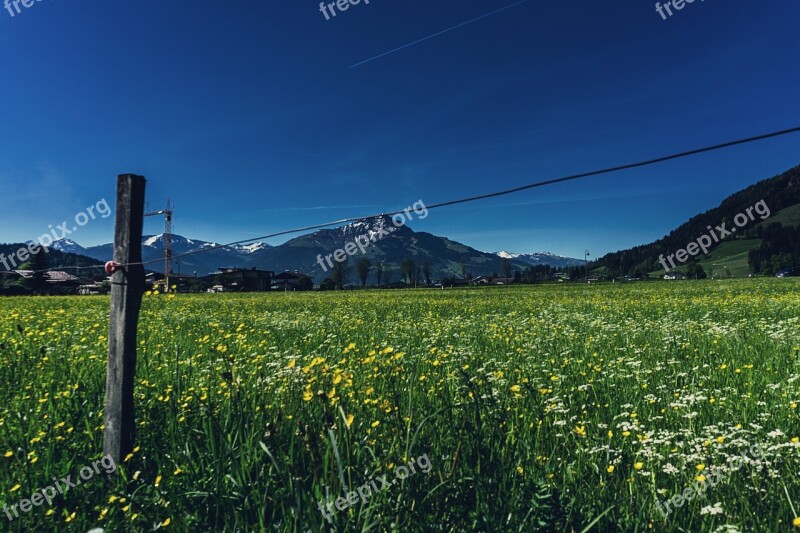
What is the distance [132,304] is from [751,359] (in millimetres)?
8574

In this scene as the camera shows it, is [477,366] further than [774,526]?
Yes

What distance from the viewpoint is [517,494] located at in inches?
98.6

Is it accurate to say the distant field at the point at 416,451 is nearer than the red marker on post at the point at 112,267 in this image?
Yes

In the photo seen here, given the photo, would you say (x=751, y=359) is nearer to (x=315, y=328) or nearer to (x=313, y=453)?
(x=313, y=453)

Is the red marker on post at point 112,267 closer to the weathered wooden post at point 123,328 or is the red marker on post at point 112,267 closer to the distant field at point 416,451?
the weathered wooden post at point 123,328

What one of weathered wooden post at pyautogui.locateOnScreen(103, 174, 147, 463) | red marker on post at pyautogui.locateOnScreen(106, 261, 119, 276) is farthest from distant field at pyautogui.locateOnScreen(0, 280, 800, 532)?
red marker on post at pyautogui.locateOnScreen(106, 261, 119, 276)

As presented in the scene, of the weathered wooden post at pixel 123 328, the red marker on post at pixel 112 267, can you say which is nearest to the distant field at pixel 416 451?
the weathered wooden post at pixel 123 328

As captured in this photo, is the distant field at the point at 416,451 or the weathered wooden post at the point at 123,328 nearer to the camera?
the distant field at the point at 416,451

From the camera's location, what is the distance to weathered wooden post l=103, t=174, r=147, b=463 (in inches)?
125

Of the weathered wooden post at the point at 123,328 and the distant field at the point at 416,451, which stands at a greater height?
the weathered wooden post at the point at 123,328

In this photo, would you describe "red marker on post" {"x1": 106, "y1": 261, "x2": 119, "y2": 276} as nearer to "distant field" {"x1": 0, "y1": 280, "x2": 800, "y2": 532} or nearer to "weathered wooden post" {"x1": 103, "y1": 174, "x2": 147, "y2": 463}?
"weathered wooden post" {"x1": 103, "y1": 174, "x2": 147, "y2": 463}

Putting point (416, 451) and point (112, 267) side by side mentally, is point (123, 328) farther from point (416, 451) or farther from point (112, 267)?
point (416, 451)

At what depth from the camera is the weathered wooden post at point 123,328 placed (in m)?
3.16

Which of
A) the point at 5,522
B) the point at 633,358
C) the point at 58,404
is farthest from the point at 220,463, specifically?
the point at 633,358
